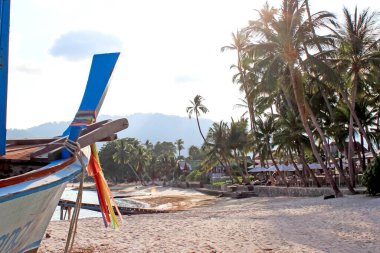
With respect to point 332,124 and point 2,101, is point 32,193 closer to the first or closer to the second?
point 2,101

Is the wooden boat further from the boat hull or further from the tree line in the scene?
the tree line

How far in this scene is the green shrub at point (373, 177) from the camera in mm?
17031

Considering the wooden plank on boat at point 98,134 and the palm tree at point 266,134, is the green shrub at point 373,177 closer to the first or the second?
the wooden plank on boat at point 98,134

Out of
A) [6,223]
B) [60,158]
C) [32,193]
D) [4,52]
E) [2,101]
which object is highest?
[4,52]

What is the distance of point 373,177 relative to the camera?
1748 cm

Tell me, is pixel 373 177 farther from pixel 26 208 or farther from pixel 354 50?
pixel 26 208

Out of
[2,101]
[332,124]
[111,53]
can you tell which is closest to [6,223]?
[2,101]

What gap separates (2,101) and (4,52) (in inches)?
23.1

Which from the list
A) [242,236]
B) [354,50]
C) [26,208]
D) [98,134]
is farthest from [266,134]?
[26,208]

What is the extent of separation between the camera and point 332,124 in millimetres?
29000

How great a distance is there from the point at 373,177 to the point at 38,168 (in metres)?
16.7

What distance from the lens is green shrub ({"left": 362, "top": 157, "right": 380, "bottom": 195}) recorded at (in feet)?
55.9

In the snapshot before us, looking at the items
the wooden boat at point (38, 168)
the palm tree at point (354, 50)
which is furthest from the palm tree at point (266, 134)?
the wooden boat at point (38, 168)

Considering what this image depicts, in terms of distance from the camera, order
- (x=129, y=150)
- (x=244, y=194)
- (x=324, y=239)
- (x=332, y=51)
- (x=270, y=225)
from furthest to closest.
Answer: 1. (x=129, y=150)
2. (x=244, y=194)
3. (x=332, y=51)
4. (x=270, y=225)
5. (x=324, y=239)
